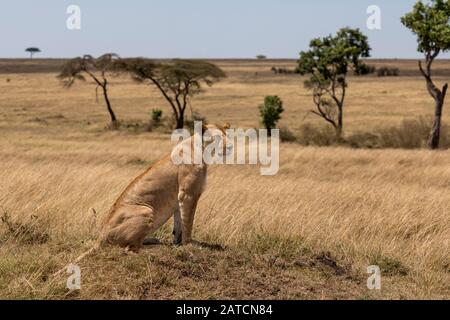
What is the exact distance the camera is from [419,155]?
2052cm

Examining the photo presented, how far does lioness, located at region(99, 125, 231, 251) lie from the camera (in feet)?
19.0

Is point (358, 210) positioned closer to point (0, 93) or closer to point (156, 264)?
point (156, 264)

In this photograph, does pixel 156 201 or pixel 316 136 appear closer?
pixel 156 201

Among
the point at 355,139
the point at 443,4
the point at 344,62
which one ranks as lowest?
the point at 355,139

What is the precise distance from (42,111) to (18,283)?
154 feet


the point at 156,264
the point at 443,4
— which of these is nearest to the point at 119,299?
the point at 156,264

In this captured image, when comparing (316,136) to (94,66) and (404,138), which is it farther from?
(94,66)

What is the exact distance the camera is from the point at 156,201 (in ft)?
19.7

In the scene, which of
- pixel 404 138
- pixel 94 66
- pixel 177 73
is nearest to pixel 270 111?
pixel 177 73

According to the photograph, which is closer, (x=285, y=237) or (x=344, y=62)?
(x=285, y=237)

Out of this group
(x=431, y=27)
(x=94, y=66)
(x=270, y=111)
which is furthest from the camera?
(x=94, y=66)

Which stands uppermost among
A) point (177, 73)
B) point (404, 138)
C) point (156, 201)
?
point (177, 73)

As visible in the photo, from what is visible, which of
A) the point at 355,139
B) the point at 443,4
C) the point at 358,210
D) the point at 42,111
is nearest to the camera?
the point at 358,210

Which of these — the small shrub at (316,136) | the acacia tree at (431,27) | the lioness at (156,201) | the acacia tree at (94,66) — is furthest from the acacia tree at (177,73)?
the lioness at (156,201)
